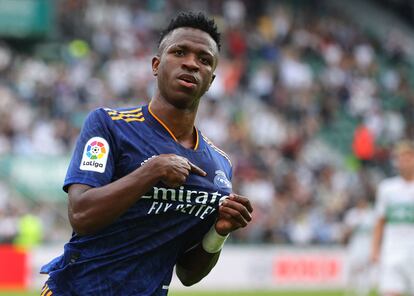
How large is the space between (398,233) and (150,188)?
7635 millimetres

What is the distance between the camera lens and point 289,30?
2758 cm

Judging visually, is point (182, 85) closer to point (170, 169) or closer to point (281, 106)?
point (170, 169)

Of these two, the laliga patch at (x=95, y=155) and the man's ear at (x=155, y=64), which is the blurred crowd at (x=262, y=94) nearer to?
the man's ear at (x=155, y=64)

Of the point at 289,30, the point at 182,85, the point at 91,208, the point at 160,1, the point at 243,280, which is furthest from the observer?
the point at 289,30

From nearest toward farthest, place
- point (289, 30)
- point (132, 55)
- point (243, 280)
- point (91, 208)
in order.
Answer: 1. point (91, 208)
2. point (243, 280)
3. point (132, 55)
4. point (289, 30)

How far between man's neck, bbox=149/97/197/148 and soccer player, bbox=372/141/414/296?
272 inches

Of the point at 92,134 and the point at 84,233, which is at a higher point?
the point at 92,134

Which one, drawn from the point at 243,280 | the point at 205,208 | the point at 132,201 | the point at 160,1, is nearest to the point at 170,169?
the point at 132,201

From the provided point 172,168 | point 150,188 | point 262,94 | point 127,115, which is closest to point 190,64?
point 127,115

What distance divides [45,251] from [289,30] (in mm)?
11551

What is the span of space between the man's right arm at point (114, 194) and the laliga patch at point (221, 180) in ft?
1.71

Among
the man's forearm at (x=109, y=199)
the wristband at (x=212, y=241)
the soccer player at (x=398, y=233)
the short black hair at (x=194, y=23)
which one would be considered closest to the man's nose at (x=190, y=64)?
the short black hair at (x=194, y=23)

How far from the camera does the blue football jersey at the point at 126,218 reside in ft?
14.8

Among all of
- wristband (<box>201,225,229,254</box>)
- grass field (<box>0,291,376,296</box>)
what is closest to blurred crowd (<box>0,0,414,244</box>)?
grass field (<box>0,291,376,296</box>)
